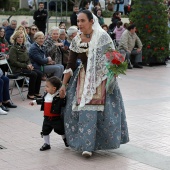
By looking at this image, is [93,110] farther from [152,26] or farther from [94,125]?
[152,26]

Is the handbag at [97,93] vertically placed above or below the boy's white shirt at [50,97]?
above

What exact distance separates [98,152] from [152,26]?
1100cm

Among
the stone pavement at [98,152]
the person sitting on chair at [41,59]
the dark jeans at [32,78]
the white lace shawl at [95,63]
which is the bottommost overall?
the stone pavement at [98,152]

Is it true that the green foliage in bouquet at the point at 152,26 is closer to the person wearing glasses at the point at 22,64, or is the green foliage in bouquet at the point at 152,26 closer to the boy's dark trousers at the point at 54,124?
the person wearing glasses at the point at 22,64

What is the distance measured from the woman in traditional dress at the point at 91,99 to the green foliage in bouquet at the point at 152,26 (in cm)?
1086

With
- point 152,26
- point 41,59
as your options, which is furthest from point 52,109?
point 152,26

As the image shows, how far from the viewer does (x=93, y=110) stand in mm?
6695

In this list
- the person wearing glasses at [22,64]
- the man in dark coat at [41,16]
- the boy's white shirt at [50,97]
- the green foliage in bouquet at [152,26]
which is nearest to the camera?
the boy's white shirt at [50,97]

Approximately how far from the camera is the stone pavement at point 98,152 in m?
6.48

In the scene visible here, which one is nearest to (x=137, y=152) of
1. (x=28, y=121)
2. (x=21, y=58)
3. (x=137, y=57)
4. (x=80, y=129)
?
(x=80, y=129)

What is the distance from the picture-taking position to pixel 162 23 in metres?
17.5

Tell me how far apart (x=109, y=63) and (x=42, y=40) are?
16.1 feet

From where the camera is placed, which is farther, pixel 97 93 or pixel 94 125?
pixel 97 93

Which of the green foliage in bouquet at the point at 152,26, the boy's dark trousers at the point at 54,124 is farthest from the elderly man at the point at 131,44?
the boy's dark trousers at the point at 54,124
